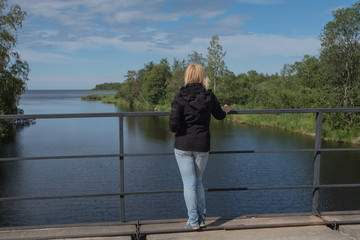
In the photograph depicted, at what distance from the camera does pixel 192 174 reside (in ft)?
9.61

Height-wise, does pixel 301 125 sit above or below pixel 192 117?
below

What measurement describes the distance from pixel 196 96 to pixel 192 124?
0.23 meters

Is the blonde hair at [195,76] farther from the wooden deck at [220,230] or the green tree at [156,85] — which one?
the green tree at [156,85]

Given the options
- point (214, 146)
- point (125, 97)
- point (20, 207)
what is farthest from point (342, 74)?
point (125, 97)

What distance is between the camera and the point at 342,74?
80.0 feet

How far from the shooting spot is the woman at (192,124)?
9.18 ft

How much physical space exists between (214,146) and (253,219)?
18.5m

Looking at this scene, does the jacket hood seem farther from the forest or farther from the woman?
the forest

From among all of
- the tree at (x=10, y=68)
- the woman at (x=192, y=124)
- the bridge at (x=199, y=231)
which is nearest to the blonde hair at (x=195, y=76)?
the woman at (x=192, y=124)

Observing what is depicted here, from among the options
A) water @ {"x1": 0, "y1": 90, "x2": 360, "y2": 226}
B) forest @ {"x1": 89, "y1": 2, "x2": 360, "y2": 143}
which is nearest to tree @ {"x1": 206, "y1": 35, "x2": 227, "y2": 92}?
forest @ {"x1": 89, "y1": 2, "x2": 360, "y2": 143}

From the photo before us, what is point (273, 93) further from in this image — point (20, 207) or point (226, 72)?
point (20, 207)

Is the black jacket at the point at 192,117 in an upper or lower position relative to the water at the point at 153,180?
upper

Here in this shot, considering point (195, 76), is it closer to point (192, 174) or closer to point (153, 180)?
point (192, 174)

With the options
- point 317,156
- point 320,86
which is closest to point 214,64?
point 320,86
